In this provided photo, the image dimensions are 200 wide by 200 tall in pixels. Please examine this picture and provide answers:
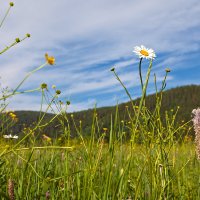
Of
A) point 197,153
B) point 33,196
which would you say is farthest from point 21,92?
point 197,153

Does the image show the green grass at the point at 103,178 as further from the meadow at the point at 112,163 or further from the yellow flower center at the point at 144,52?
the yellow flower center at the point at 144,52

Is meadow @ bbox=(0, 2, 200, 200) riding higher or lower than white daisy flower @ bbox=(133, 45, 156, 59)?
lower

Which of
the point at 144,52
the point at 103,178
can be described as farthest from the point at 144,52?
the point at 103,178

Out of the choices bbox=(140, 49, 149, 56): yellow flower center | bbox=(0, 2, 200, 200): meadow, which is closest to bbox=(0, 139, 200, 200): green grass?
bbox=(0, 2, 200, 200): meadow

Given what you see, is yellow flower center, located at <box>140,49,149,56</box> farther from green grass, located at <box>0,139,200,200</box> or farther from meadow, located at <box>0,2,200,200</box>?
green grass, located at <box>0,139,200,200</box>

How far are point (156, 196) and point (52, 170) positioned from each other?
77.8 inches

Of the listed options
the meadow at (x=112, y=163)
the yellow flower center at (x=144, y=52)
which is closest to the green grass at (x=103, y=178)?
the meadow at (x=112, y=163)

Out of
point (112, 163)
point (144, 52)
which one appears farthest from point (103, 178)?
point (144, 52)

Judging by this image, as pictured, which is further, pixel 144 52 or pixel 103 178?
pixel 103 178

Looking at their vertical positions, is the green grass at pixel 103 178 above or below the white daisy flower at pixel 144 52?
below

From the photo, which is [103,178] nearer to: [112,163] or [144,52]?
[112,163]

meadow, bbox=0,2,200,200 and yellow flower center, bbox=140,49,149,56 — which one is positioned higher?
yellow flower center, bbox=140,49,149,56

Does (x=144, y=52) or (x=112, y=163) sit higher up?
(x=144, y=52)

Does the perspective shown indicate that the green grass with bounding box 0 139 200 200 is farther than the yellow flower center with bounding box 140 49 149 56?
No
